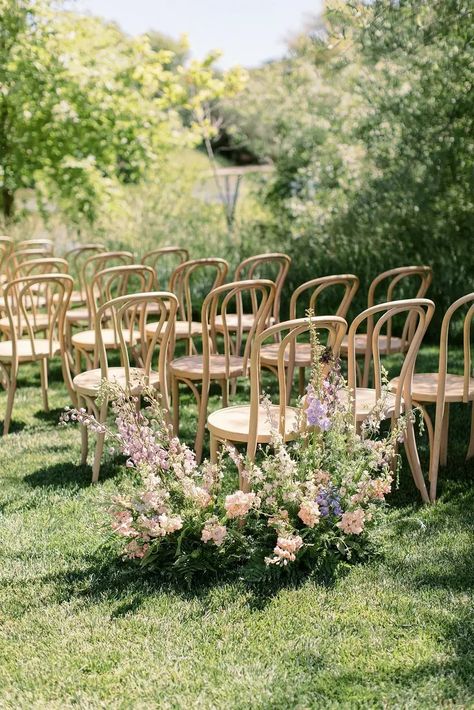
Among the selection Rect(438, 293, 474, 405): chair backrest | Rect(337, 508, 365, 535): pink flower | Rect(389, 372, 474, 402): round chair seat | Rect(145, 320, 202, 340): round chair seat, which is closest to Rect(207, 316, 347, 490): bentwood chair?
Rect(337, 508, 365, 535): pink flower

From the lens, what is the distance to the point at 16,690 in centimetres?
266

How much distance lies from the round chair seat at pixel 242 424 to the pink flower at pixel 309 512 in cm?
38

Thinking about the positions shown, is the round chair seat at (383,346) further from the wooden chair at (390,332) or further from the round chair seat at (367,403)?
the round chair seat at (367,403)

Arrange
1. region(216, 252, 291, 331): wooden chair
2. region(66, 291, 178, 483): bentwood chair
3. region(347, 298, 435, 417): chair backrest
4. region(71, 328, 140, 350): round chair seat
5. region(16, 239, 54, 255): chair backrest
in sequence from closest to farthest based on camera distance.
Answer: region(347, 298, 435, 417): chair backrest → region(66, 291, 178, 483): bentwood chair → region(71, 328, 140, 350): round chair seat → region(216, 252, 291, 331): wooden chair → region(16, 239, 54, 255): chair backrest

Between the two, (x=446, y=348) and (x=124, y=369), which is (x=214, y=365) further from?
(x=446, y=348)

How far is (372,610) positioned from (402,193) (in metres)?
6.25

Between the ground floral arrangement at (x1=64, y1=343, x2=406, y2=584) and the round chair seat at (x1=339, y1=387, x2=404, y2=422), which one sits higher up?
the round chair seat at (x1=339, y1=387, x2=404, y2=422)

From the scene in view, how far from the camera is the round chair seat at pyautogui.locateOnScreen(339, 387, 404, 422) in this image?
3.98 metres

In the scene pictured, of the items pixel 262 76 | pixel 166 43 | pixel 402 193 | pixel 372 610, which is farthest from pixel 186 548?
pixel 166 43

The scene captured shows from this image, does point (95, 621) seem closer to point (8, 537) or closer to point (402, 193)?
point (8, 537)

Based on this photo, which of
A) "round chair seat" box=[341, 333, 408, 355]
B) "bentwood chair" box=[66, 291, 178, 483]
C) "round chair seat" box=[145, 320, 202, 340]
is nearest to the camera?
"bentwood chair" box=[66, 291, 178, 483]

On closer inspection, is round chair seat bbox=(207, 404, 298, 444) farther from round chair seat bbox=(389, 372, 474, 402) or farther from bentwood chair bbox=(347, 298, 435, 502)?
round chair seat bbox=(389, 372, 474, 402)

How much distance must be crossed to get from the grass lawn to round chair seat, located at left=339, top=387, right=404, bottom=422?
0.48 m

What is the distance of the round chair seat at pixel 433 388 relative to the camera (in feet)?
13.8
